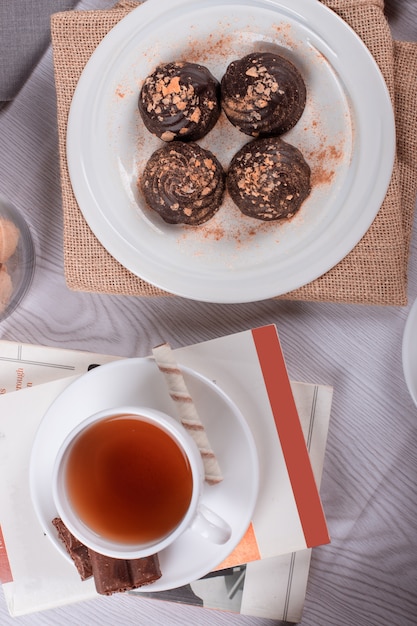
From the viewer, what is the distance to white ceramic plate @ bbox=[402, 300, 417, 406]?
951 millimetres

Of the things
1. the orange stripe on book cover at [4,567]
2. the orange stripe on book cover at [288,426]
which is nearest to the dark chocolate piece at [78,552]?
the orange stripe on book cover at [4,567]

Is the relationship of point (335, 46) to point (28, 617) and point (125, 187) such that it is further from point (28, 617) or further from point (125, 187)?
point (28, 617)

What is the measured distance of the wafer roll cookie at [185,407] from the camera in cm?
81

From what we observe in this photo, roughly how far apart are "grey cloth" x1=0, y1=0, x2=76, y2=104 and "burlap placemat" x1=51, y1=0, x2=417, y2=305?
0.24ft

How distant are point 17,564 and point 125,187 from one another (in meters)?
0.63

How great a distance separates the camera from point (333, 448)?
100 cm

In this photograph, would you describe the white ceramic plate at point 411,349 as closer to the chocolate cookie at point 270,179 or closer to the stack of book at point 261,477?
the stack of book at point 261,477

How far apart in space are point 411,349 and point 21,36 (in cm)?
81

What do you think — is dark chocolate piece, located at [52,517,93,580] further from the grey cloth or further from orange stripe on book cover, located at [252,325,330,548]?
the grey cloth

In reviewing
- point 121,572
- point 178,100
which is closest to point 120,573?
point 121,572

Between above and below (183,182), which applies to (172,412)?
below

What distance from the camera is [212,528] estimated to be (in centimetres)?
78

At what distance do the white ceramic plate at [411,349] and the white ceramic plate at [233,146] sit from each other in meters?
0.16

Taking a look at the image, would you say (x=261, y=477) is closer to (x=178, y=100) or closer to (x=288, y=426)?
(x=288, y=426)
